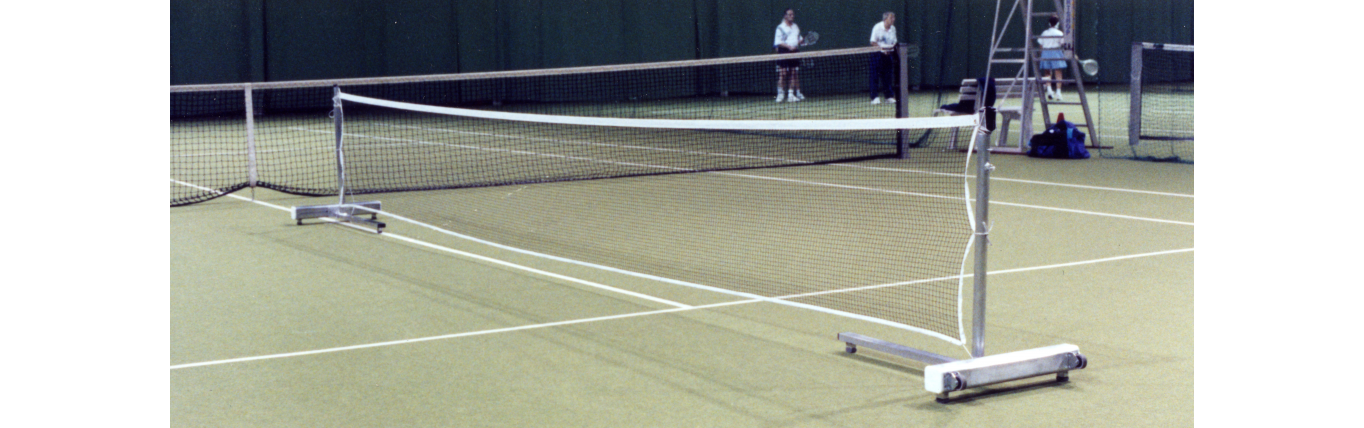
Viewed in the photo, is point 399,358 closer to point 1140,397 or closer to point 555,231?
point 1140,397

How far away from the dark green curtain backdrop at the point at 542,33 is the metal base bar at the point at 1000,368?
19003mm

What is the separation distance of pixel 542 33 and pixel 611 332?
63.6 feet

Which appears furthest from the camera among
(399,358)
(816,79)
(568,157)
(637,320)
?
(816,79)

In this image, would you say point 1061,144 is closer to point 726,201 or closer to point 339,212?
point 726,201

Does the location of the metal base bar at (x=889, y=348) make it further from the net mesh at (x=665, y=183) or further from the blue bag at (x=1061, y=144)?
the blue bag at (x=1061, y=144)

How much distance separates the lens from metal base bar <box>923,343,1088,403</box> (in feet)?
13.6

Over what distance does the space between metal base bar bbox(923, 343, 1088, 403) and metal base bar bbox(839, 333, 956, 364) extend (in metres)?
0.15

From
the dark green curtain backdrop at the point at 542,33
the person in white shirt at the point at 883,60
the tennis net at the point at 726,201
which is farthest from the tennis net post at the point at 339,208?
A: the dark green curtain backdrop at the point at 542,33

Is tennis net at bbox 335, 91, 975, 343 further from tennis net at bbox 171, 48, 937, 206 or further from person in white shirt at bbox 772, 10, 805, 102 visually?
person in white shirt at bbox 772, 10, 805, 102

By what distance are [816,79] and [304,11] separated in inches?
377

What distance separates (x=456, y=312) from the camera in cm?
560

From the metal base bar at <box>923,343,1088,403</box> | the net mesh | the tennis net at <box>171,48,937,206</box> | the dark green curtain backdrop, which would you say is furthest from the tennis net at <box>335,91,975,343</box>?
the dark green curtain backdrop

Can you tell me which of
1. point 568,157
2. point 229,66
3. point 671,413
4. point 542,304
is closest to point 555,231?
point 542,304

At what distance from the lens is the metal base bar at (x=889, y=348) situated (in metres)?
4.52
